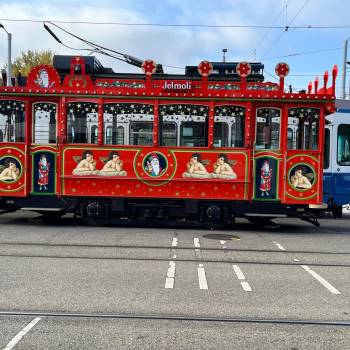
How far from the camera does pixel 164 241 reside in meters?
9.42

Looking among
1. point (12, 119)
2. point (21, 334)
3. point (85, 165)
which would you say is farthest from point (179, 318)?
point (12, 119)

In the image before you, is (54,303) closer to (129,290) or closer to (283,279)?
(129,290)

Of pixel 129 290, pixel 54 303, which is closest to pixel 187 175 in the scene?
pixel 129 290

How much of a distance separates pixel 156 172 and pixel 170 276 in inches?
178

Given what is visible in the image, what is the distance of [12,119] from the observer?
11008 millimetres

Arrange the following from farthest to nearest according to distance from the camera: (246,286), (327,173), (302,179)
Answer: (327,173)
(302,179)
(246,286)

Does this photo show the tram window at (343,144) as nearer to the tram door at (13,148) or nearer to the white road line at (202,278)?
the white road line at (202,278)

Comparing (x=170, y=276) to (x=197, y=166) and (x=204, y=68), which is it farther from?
(x=204, y=68)

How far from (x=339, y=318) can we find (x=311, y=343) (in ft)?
2.85

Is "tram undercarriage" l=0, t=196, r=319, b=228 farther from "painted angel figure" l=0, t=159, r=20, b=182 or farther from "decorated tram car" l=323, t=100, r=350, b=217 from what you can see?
"decorated tram car" l=323, t=100, r=350, b=217

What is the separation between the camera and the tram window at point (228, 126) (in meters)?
10.7

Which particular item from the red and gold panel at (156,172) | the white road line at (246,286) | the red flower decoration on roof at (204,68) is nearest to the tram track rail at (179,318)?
the white road line at (246,286)

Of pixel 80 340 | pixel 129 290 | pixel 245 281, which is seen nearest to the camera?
pixel 80 340

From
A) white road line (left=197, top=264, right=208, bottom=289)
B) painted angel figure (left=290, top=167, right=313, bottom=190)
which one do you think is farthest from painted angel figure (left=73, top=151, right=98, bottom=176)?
painted angel figure (left=290, top=167, right=313, bottom=190)
